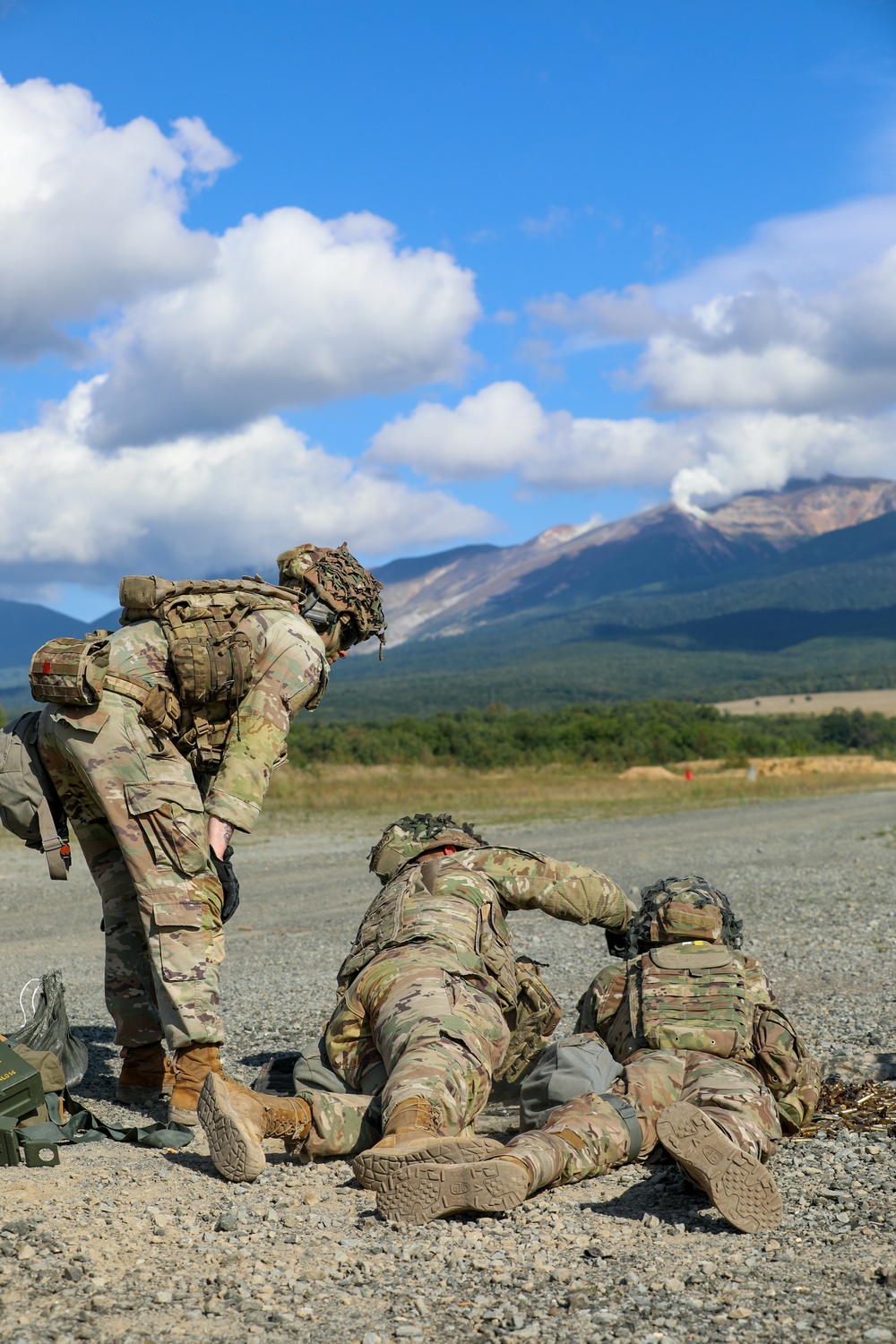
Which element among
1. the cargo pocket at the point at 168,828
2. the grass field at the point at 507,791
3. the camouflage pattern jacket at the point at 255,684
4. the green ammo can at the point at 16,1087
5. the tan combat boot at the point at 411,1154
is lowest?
the grass field at the point at 507,791

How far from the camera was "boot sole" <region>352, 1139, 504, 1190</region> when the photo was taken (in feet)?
10.7

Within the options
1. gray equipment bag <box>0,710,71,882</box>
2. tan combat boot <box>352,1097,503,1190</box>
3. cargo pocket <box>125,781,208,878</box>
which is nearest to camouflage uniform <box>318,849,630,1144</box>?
tan combat boot <box>352,1097,503,1190</box>

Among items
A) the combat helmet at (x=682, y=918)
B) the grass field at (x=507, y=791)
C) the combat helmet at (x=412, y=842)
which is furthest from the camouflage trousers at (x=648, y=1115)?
the grass field at (x=507, y=791)

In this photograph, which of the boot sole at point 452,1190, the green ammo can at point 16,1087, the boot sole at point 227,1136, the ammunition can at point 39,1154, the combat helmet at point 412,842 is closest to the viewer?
the boot sole at point 452,1190

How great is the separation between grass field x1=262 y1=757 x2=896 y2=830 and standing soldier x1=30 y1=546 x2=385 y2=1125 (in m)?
15.6

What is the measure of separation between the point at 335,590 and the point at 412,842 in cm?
110

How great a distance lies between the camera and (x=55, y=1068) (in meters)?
4.55

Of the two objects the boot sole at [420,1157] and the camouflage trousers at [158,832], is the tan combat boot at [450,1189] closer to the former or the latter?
the boot sole at [420,1157]

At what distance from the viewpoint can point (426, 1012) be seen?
409 cm

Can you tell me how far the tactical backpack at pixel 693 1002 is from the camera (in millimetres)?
4273

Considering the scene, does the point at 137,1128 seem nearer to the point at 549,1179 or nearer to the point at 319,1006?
the point at 549,1179

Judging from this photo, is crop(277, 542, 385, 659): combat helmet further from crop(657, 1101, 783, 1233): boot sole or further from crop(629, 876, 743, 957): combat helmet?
crop(657, 1101, 783, 1233): boot sole

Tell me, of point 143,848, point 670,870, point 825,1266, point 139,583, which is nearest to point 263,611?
point 139,583

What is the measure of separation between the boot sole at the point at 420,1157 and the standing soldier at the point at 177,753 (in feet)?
4.38
